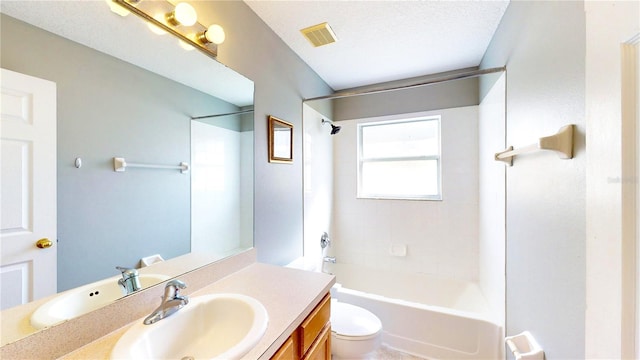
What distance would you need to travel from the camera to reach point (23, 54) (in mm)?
642

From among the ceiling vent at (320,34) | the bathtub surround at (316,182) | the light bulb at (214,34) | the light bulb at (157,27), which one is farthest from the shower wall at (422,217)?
the light bulb at (157,27)

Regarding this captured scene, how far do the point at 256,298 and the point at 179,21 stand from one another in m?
1.26

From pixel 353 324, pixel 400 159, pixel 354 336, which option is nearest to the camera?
pixel 354 336

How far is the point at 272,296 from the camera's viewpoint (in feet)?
3.41

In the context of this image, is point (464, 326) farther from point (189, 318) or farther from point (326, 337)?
point (189, 318)

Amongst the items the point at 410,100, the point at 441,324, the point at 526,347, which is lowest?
the point at 441,324

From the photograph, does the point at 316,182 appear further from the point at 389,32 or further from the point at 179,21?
the point at 179,21

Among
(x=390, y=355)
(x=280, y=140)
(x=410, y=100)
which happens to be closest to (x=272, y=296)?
(x=280, y=140)

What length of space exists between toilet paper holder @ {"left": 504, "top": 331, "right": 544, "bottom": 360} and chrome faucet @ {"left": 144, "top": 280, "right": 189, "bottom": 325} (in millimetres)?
1490

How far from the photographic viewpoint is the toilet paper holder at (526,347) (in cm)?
109

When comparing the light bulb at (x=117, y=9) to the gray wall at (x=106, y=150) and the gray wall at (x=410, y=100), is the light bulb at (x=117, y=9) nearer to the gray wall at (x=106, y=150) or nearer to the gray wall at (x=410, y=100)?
the gray wall at (x=106, y=150)

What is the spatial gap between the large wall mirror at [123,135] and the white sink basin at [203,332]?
22cm

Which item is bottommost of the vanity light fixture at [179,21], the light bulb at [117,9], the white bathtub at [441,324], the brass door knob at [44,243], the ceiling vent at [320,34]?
the white bathtub at [441,324]

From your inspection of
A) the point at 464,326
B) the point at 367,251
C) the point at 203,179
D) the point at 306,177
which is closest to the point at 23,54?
the point at 203,179
